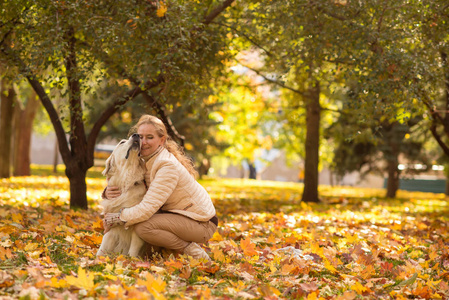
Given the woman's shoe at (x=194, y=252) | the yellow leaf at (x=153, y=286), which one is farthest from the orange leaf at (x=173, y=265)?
the yellow leaf at (x=153, y=286)

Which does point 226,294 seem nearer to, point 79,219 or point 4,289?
point 4,289

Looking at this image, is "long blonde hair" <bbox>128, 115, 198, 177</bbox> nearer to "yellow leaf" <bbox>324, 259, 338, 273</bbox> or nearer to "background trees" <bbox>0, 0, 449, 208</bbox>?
"yellow leaf" <bbox>324, 259, 338, 273</bbox>

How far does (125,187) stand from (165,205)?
1.50ft

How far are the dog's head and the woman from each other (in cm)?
18

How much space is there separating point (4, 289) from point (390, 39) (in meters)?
6.50

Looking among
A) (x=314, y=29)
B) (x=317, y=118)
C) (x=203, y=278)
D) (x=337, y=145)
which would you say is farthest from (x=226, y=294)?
(x=337, y=145)

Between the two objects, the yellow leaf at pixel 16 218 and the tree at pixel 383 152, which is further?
the tree at pixel 383 152

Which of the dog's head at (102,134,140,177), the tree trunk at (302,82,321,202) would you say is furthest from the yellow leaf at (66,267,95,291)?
the tree trunk at (302,82,321,202)

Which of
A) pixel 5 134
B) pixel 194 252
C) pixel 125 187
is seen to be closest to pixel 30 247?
pixel 125 187

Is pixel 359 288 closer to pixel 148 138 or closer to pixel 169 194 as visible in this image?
pixel 169 194

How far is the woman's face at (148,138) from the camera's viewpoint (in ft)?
15.4

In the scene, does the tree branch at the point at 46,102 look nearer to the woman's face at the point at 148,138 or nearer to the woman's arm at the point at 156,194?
the woman's face at the point at 148,138

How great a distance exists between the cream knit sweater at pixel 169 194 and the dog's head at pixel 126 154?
0.70 ft

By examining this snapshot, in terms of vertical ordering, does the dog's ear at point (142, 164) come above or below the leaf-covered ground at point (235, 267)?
above
